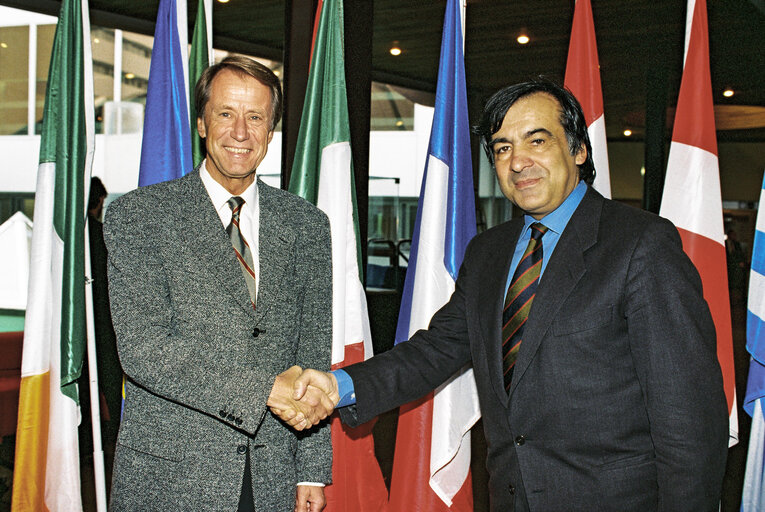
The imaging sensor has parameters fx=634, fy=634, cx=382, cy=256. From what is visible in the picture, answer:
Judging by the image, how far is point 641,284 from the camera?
150cm

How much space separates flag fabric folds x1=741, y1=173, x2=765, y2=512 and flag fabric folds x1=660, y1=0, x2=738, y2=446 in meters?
0.09

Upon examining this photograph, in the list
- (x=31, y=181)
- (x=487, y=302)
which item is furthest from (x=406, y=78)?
(x=487, y=302)

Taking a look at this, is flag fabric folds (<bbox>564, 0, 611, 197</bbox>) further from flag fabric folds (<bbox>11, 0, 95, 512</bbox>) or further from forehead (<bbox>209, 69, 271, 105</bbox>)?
flag fabric folds (<bbox>11, 0, 95, 512</bbox>)

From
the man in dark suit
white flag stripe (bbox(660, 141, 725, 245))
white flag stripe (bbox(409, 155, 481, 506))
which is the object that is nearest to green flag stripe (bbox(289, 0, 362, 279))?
white flag stripe (bbox(409, 155, 481, 506))

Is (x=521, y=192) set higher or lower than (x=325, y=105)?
lower

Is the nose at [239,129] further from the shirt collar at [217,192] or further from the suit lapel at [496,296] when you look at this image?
the suit lapel at [496,296]

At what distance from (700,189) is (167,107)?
7.26ft

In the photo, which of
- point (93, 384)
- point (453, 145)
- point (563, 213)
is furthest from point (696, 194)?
point (93, 384)

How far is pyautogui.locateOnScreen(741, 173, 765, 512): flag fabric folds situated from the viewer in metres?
2.57

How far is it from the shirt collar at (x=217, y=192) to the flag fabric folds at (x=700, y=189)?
1.73 meters

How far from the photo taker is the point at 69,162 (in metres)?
2.54

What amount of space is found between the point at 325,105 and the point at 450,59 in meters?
0.59

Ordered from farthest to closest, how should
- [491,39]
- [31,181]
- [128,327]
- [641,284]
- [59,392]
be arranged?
[31,181] < [491,39] < [59,392] < [128,327] < [641,284]

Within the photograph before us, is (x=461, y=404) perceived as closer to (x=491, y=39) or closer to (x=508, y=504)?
(x=508, y=504)
